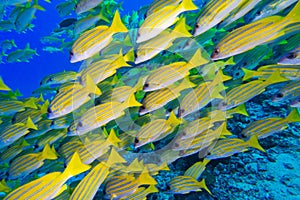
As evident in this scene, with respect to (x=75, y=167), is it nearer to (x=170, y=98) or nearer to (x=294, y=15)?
(x=170, y=98)

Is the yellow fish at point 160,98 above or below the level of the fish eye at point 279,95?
above

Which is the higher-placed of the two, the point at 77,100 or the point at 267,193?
the point at 77,100

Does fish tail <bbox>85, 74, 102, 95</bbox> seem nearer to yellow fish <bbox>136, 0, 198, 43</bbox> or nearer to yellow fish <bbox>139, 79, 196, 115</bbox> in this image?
yellow fish <bbox>139, 79, 196, 115</bbox>

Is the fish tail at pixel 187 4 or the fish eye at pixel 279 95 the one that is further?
A: the fish eye at pixel 279 95

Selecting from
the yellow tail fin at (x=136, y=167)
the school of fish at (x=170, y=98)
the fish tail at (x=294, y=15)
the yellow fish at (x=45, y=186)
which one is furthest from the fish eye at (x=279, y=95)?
the yellow fish at (x=45, y=186)

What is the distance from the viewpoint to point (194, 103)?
3.00 meters

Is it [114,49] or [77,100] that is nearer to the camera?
[77,100]

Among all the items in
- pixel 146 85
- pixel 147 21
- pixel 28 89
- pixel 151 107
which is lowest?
pixel 151 107

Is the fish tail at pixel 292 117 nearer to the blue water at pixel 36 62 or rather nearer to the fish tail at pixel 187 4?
the fish tail at pixel 187 4

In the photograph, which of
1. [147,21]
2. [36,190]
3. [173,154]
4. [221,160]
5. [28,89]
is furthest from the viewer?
[28,89]

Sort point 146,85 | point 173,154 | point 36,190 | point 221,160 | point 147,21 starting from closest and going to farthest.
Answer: point 36,190 < point 147,21 < point 146,85 < point 173,154 < point 221,160

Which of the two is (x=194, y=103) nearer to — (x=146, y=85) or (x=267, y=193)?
(x=146, y=85)

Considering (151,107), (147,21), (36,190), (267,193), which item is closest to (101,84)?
(151,107)

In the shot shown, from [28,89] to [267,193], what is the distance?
183 feet
